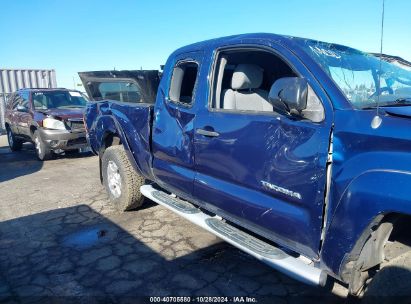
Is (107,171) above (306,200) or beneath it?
beneath

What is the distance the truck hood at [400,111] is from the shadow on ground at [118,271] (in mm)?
1532

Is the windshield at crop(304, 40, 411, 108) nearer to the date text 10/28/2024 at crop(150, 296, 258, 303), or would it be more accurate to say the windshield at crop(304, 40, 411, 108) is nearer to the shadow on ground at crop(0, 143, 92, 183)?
the date text 10/28/2024 at crop(150, 296, 258, 303)

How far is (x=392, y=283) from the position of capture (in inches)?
77.8

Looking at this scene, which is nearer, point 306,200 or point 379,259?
point 379,259

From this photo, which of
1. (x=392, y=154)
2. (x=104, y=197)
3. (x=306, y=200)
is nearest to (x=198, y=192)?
(x=306, y=200)

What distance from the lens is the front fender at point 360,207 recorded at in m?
1.84

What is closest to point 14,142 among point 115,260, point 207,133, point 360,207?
point 115,260

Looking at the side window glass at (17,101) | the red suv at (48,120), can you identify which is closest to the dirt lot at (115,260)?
the red suv at (48,120)

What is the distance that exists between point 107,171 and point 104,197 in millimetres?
755

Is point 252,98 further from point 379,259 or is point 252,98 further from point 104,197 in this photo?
point 104,197

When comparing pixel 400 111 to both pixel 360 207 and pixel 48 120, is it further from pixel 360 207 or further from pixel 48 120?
pixel 48 120

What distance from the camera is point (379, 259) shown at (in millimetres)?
2119

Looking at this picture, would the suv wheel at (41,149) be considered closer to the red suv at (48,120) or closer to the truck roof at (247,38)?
the red suv at (48,120)

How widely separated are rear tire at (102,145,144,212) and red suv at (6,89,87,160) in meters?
4.04
